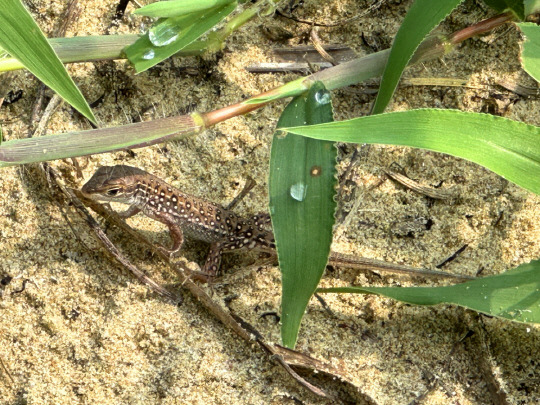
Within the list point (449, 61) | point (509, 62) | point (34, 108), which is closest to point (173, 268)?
point (34, 108)

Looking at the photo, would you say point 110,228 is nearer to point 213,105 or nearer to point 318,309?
point 213,105

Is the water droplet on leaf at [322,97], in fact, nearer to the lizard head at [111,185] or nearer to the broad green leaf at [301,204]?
the broad green leaf at [301,204]

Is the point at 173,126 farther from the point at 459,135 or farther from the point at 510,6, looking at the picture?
the point at 510,6

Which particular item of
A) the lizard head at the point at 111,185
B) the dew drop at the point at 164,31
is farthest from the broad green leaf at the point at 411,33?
the lizard head at the point at 111,185

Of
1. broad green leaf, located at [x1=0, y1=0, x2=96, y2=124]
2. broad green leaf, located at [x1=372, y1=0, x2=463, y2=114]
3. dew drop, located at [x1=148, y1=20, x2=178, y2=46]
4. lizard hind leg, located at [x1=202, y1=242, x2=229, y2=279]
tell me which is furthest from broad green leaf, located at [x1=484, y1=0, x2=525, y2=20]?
broad green leaf, located at [x1=0, y1=0, x2=96, y2=124]

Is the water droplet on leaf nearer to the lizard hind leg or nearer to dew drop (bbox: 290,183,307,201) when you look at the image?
dew drop (bbox: 290,183,307,201)

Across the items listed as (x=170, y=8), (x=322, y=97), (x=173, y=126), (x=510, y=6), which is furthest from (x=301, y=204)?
(x=510, y=6)
